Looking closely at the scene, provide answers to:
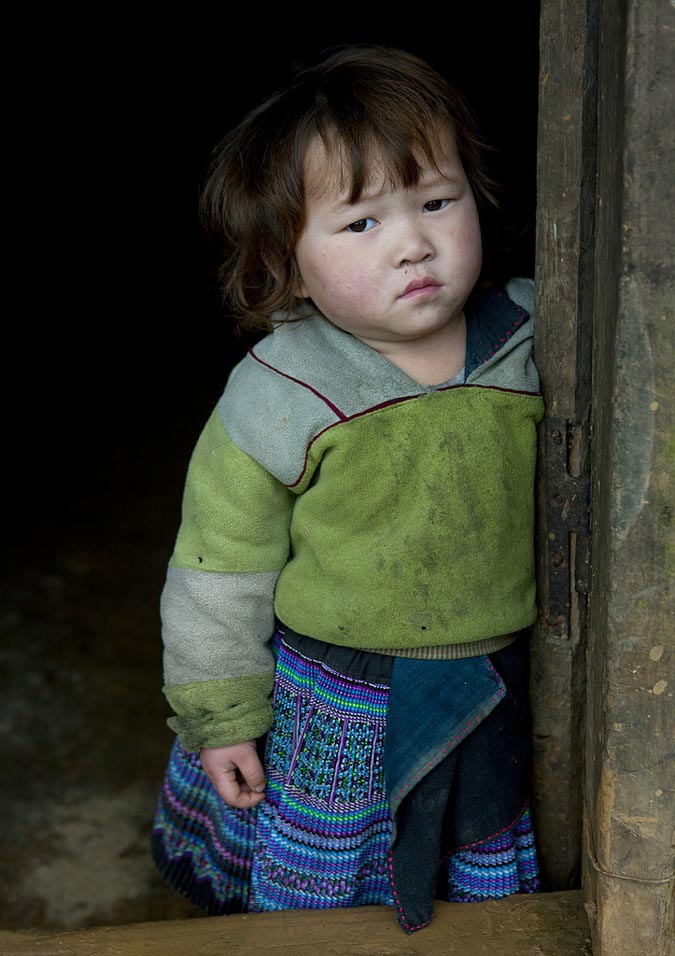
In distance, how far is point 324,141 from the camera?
1.25m

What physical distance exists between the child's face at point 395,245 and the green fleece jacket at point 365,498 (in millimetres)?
77

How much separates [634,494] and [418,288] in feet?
1.17

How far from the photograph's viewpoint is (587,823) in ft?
4.32

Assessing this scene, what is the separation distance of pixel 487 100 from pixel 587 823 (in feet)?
17.8

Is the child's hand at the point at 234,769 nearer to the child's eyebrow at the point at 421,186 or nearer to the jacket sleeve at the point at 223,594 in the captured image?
the jacket sleeve at the point at 223,594

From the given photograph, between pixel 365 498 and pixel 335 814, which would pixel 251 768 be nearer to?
pixel 335 814

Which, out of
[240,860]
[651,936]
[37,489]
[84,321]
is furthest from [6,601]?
[84,321]

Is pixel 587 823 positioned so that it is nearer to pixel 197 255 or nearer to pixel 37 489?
pixel 37 489

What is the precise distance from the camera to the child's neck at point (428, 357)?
4.35ft

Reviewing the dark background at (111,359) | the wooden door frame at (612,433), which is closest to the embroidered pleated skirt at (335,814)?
the wooden door frame at (612,433)

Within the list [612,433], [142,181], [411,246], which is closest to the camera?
[612,433]

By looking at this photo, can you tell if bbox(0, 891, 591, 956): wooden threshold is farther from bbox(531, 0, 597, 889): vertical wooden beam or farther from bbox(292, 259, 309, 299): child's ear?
bbox(292, 259, 309, 299): child's ear

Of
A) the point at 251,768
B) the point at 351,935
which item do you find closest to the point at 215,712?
the point at 251,768

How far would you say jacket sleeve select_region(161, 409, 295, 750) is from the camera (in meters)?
1.37
